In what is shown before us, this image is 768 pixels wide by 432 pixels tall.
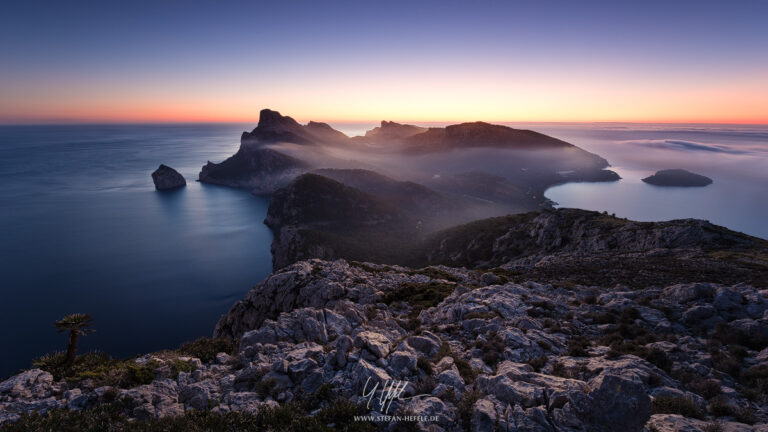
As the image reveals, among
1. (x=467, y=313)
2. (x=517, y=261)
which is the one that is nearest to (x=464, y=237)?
(x=517, y=261)

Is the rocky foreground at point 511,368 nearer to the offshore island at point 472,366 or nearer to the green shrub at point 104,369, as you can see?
the offshore island at point 472,366

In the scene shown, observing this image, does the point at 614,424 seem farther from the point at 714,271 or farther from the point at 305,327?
the point at 714,271

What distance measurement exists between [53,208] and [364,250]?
21028cm

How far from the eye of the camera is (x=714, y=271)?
97.9 feet

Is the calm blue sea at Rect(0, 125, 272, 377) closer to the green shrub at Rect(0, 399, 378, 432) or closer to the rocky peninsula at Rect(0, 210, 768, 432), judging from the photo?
→ the rocky peninsula at Rect(0, 210, 768, 432)

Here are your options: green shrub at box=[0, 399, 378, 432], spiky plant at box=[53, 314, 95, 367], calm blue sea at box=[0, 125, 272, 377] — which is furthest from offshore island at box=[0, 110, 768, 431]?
calm blue sea at box=[0, 125, 272, 377]

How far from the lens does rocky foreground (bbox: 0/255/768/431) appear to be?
34.0 feet

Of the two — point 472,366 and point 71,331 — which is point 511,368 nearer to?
point 472,366

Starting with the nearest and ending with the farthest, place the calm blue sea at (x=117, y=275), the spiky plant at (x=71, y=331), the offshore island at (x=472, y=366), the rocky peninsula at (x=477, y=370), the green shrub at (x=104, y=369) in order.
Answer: the rocky peninsula at (x=477, y=370)
the offshore island at (x=472, y=366)
the green shrub at (x=104, y=369)
the spiky plant at (x=71, y=331)
the calm blue sea at (x=117, y=275)
